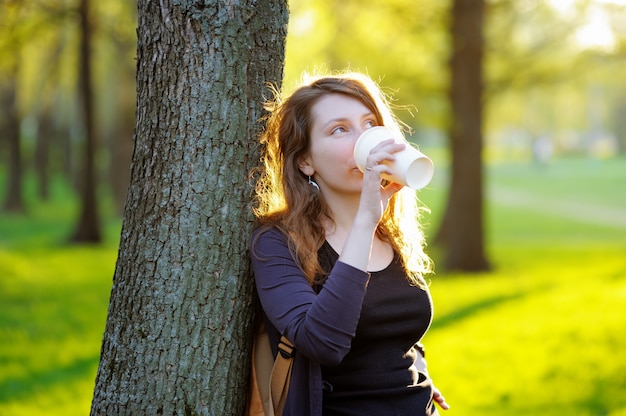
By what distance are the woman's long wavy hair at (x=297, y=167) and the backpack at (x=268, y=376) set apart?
1.21 ft

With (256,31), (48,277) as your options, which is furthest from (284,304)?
(48,277)

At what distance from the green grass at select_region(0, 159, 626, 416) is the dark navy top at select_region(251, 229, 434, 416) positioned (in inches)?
67.7

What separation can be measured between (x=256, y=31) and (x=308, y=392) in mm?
1227

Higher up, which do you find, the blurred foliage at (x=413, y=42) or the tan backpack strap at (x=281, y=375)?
the blurred foliage at (x=413, y=42)

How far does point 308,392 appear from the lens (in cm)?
235

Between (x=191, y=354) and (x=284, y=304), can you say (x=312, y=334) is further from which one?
(x=191, y=354)

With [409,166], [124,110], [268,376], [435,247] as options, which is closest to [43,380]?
[268,376]

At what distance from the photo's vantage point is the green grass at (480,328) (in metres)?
5.43

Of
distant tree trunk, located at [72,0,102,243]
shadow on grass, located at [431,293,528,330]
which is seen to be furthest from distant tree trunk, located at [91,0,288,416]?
distant tree trunk, located at [72,0,102,243]

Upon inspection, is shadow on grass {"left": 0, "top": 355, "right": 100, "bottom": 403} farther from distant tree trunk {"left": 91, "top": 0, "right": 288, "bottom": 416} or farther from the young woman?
the young woman

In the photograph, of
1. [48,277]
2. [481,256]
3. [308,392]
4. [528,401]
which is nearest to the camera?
[308,392]

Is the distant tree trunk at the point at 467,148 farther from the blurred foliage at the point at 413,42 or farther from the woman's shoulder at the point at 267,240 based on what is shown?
the woman's shoulder at the point at 267,240

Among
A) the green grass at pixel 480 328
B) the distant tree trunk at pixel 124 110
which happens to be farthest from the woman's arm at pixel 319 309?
the distant tree trunk at pixel 124 110

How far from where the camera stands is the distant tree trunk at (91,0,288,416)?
2553 millimetres
